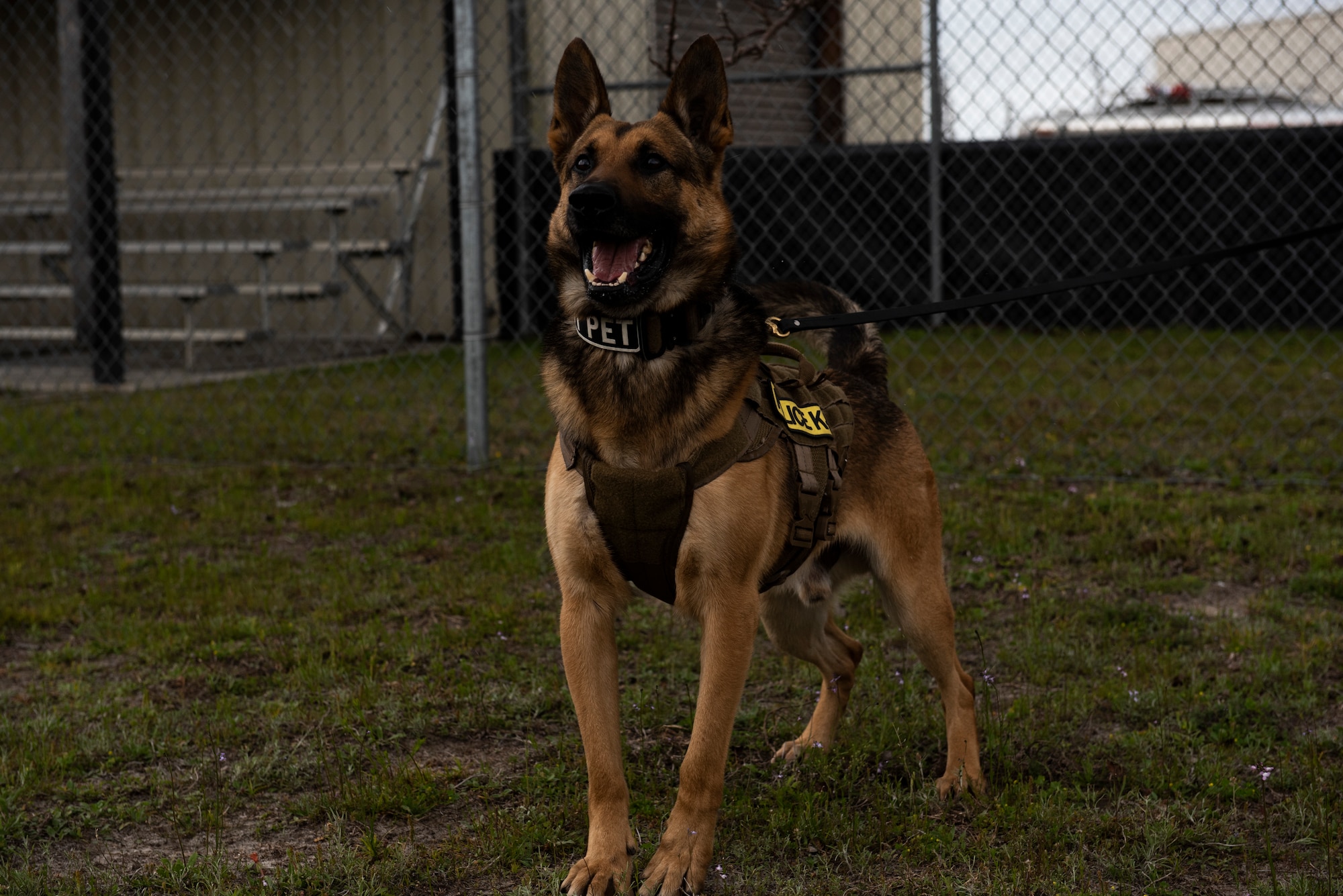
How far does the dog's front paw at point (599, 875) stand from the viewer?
2.20 meters

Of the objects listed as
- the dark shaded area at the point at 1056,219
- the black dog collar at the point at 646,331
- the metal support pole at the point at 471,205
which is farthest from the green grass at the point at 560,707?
the dark shaded area at the point at 1056,219

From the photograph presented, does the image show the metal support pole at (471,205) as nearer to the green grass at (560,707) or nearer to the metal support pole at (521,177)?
the green grass at (560,707)

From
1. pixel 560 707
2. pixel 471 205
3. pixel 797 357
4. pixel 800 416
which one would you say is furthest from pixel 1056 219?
pixel 800 416

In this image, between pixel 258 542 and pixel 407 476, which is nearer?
pixel 258 542

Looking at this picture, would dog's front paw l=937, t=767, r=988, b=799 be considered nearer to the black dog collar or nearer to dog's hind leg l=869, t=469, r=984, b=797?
dog's hind leg l=869, t=469, r=984, b=797

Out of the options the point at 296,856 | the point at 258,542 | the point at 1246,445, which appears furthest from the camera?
the point at 1246,445

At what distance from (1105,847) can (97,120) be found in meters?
8.48

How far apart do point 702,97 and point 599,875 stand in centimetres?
155

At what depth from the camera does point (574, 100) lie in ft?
8.65

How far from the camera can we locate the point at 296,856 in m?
2.33

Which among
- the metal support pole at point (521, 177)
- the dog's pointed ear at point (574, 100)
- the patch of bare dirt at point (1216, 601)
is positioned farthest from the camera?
the metal support pole at point (521, 177)

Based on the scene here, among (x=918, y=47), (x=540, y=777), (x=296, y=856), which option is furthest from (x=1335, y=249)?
(x=296, y=856)

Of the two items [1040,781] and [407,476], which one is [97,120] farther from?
[1040,781]

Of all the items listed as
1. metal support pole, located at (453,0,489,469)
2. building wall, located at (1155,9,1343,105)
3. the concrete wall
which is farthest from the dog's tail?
building wall, located at (1155,9,1343,105)
